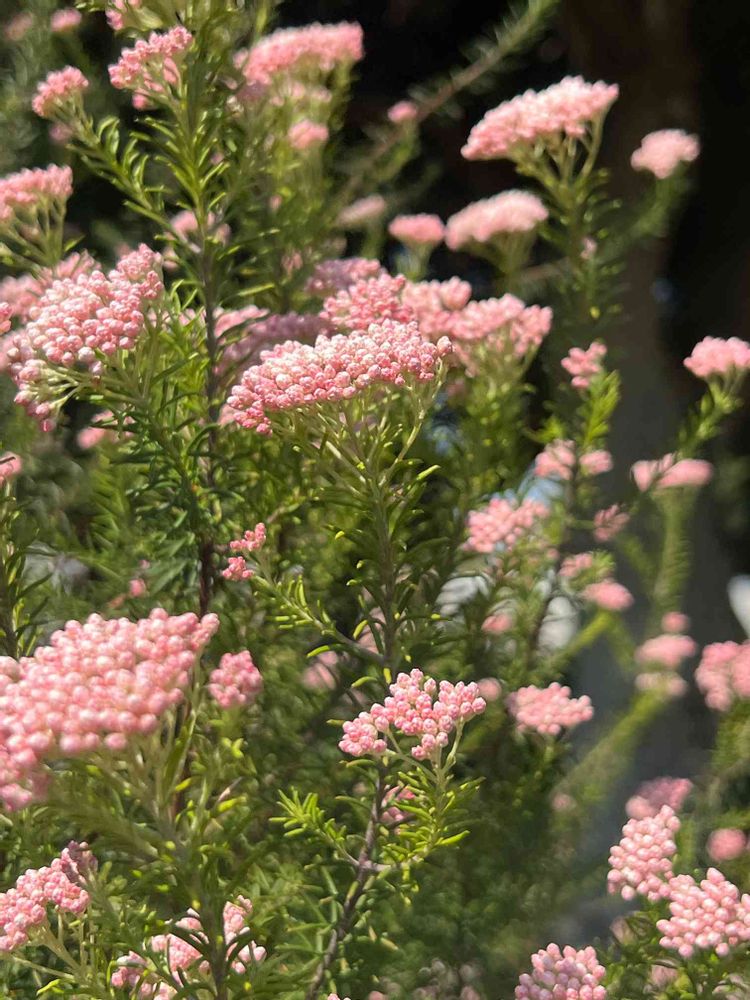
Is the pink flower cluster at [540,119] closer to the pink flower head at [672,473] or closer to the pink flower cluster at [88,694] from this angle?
the pink flower head at [672,473]

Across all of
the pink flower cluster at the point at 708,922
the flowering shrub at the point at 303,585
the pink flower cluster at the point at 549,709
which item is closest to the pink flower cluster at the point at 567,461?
the flowering shrub at the point at 303,585

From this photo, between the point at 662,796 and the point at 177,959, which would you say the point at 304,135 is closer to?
the point at 177,959

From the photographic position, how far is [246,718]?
697 mm

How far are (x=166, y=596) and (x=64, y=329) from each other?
27cm

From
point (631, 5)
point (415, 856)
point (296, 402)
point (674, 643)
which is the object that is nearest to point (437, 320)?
point (296, 402)

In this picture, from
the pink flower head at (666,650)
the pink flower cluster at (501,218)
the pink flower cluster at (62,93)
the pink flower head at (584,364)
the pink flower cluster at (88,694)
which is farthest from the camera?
the pink flower head at (666,650)

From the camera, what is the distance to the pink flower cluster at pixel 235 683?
0.49 m

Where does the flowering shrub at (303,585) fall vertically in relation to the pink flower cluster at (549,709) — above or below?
above

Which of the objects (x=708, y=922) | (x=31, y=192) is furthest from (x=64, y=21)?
(x=708, y=922)

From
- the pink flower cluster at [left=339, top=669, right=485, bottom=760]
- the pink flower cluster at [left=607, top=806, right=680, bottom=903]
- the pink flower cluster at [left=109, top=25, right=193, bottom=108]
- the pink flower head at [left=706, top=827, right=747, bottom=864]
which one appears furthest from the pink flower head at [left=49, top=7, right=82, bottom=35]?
the pink flower head at [left=706, top=827, right=747, bottom=864]

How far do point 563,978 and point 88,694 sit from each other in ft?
1.12

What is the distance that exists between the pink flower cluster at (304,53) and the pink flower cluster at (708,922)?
795 mm

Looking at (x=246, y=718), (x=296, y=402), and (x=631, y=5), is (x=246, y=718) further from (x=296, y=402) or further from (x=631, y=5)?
(x=631, y=5)

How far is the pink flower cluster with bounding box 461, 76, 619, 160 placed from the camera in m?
0.83
